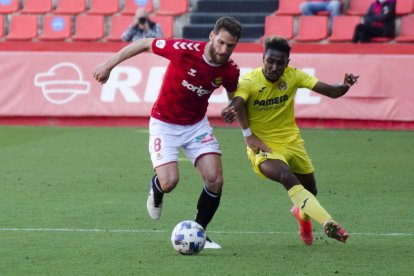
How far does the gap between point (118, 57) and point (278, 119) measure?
5.31ft

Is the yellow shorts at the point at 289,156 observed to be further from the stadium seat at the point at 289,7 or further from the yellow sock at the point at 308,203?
the stadium seat at the point at 289,7

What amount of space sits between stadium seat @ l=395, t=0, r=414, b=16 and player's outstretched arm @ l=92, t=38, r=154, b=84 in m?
14.2

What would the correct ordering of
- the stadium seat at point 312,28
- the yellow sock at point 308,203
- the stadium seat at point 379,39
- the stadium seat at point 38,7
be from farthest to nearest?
the stadium seat at point 38,7, the stadium seat at point 312,28, the stadium seat at point 379,39, the yellow sock at point 308,203

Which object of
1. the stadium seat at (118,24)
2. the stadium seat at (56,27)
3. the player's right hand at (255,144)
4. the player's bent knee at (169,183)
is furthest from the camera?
the stadium seat at (56,27)

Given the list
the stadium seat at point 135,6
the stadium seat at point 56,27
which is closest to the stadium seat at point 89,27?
the stadium seat at point 56,27

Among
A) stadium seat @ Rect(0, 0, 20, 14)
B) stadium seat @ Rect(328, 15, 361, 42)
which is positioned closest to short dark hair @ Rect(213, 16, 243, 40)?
stadium seat @ Rect(328, 15, 361, 42)

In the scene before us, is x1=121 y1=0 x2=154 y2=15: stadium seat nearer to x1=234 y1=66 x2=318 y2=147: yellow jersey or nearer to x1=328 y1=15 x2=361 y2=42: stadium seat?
x1=328 y1=15 x2=361 y2=42: stadium seat

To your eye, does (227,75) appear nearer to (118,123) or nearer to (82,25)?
(118,123)

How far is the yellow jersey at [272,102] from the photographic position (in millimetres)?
9305

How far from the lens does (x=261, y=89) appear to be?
9281mm

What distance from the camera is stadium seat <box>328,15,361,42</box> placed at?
22562 millimetres

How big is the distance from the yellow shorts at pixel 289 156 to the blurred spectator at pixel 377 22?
12.2 m

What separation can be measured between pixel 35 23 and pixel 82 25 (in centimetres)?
123

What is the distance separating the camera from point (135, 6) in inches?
982
